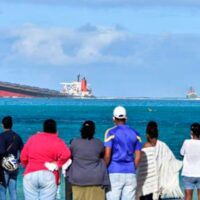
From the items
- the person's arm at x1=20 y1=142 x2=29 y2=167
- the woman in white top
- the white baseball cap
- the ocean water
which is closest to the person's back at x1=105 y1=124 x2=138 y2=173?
the white baseball cap

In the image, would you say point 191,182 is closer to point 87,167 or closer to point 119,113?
point 119,113

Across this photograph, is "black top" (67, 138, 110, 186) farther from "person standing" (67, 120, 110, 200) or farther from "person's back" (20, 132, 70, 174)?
"person's back" (20, 132, 70, 174)

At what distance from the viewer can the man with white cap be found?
10.2m

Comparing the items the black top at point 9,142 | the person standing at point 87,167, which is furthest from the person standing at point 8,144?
the person standing at point 87,167

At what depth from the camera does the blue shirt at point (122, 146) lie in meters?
10.2

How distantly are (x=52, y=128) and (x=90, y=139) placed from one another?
43 centimetres

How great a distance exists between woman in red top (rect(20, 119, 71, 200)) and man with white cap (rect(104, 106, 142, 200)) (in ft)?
1.62

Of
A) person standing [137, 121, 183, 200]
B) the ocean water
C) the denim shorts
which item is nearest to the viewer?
person standing [137, 121, 183, 200]

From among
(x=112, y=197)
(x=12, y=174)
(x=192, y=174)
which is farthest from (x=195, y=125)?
(x=12, y=174)

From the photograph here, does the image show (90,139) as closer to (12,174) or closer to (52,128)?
(52,128)

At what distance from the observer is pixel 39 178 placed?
33.3 ft

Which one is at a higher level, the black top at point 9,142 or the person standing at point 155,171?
the black top at point 9,142

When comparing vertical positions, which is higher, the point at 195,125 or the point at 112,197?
the point at 195,125

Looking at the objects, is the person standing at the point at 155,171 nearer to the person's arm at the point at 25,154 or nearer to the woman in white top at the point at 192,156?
the woman in white top at the point at 192,156
